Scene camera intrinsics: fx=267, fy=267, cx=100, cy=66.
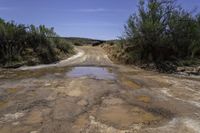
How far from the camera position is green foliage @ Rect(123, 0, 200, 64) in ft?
67.6

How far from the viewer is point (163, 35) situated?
A: 20.9 metres

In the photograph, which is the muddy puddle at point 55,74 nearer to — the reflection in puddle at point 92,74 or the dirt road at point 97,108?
the reflection in puddle at point 92,74

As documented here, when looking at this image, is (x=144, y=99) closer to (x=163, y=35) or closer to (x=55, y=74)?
(x=55, y=74)

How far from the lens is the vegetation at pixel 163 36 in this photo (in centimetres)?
2056

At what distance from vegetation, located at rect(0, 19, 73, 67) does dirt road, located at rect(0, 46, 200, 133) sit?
29.2 ft

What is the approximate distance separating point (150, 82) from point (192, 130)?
6.39 m

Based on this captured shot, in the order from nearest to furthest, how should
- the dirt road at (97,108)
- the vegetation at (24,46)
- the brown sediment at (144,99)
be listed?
the dirt road at (97,108), the brown sediment at (144,99), the vegetation at (24,46)

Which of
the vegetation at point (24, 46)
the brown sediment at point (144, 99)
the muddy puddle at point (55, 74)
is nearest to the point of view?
the brown sediment at point (144, 99)

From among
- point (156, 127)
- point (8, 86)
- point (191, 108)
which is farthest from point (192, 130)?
point (8, 86)

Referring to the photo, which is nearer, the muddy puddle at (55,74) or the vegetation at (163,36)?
the muddy puddle at (55,74)

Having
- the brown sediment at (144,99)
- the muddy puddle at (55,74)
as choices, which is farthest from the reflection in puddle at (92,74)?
the brown sediment at (144,99)

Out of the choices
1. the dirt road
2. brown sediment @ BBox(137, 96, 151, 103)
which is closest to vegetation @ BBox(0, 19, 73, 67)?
the dirt road

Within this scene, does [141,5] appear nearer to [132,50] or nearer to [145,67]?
[132,50]

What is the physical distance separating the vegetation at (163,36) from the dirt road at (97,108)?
985 cm
